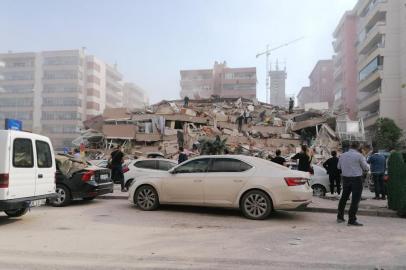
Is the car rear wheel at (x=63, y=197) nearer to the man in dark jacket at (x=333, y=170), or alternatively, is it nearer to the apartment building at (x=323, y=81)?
the man in dark jacket at (x=333, y=170)

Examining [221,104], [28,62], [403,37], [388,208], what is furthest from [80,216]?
[28,62]

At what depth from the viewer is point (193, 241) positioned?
23.3 ft

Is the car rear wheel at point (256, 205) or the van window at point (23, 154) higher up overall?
the van window at point (23, 154)

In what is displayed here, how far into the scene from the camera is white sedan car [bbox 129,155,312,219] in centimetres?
924

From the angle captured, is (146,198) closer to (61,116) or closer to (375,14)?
(375,14)

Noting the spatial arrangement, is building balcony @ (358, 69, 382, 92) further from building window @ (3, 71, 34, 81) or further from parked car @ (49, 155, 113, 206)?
building window @ (3, 71, 34, 81)

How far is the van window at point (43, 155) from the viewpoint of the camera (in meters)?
9.13

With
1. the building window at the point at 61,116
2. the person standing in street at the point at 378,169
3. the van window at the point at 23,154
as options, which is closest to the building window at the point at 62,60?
the building window at the point at 61,116

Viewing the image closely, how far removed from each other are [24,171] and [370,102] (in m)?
50.3

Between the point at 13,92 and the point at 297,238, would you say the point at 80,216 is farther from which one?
the point at 13,92

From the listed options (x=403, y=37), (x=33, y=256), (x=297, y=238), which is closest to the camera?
(x=33, y=256)

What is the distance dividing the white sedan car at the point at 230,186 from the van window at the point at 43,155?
230 cm

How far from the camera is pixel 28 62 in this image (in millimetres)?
89375

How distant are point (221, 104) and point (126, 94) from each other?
7897cm
